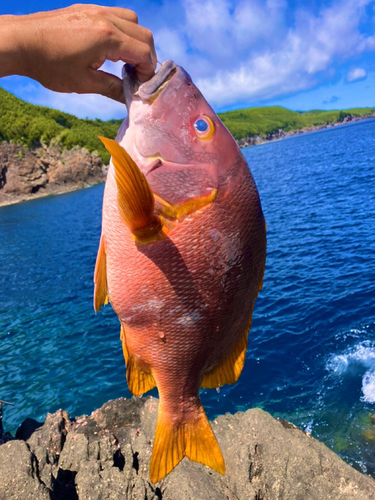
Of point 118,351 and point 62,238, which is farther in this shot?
point 62,238

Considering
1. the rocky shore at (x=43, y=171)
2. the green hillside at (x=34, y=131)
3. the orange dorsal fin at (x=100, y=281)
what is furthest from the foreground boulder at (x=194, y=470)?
the green hillside at (x=34, y=131)

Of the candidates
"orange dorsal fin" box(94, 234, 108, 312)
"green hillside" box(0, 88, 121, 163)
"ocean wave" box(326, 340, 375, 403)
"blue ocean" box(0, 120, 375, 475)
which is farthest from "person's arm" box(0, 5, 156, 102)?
"green hillside" box(0, 88, 121, 163)

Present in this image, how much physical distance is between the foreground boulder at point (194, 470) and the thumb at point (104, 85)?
433cm

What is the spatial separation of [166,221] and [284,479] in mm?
5077

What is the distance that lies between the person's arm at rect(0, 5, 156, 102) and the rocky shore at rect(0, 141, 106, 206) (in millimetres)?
A: 76306

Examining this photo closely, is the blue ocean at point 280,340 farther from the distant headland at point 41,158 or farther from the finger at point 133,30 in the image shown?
the distant headland at point 41,158

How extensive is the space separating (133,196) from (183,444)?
1563mm

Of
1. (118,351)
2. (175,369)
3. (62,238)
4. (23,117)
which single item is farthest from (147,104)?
(23,117)

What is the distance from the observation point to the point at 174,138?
191 centimetres

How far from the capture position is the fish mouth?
1901 mm

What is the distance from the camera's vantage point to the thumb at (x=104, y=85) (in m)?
1.91

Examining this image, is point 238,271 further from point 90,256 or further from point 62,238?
point 62,238

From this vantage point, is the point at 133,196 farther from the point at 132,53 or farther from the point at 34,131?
the point at 34,131

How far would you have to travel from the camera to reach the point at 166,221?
1855 mm
